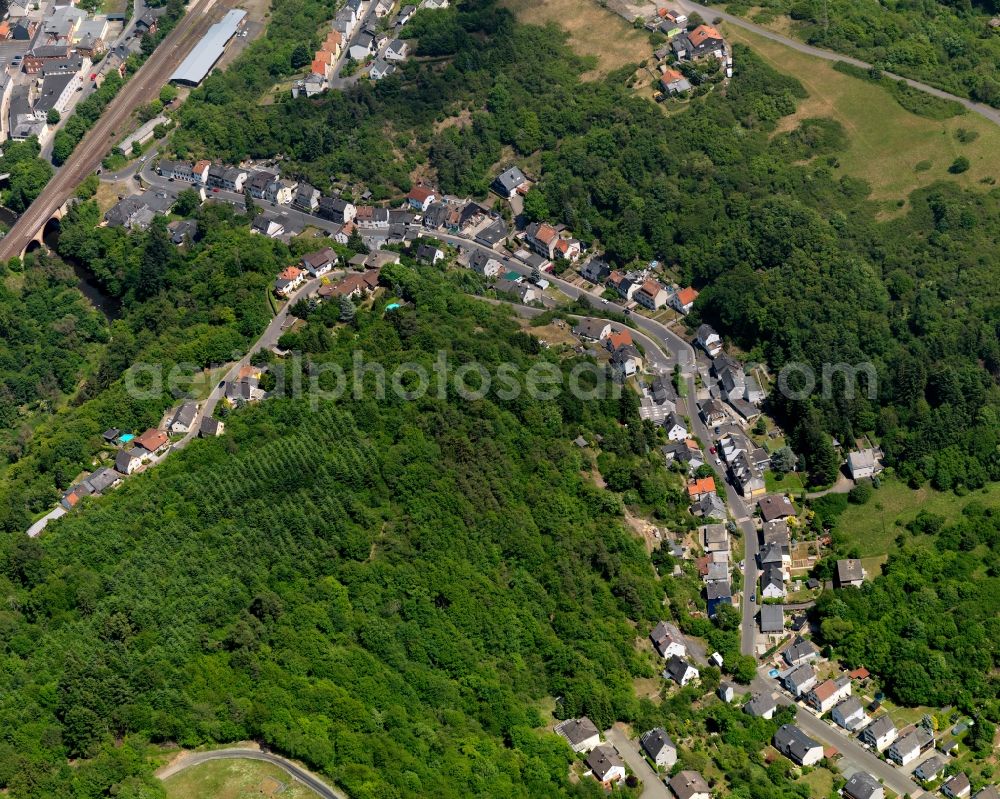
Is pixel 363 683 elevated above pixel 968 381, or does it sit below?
above

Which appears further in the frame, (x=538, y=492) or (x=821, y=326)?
(x=821, y=326)

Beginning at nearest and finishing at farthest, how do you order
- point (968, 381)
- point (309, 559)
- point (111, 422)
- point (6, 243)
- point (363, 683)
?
1. point (363, 683)
2. point (309, 559)
3. point (111, 422)
4. point (968, 381)
5. point (6, 243)

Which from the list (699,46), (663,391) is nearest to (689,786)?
(663,391)

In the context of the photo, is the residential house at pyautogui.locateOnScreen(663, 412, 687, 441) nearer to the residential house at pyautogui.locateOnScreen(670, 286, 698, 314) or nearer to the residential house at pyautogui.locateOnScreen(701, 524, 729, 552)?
the residential house at pyautogui.locateOnScreen(701, 524, 729, 552)

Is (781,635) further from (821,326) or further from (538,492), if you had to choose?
(821,326)

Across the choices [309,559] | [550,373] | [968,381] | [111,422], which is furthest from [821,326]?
[111,422]

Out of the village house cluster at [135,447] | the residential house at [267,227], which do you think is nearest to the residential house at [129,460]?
the village house cluster at [135,447]
